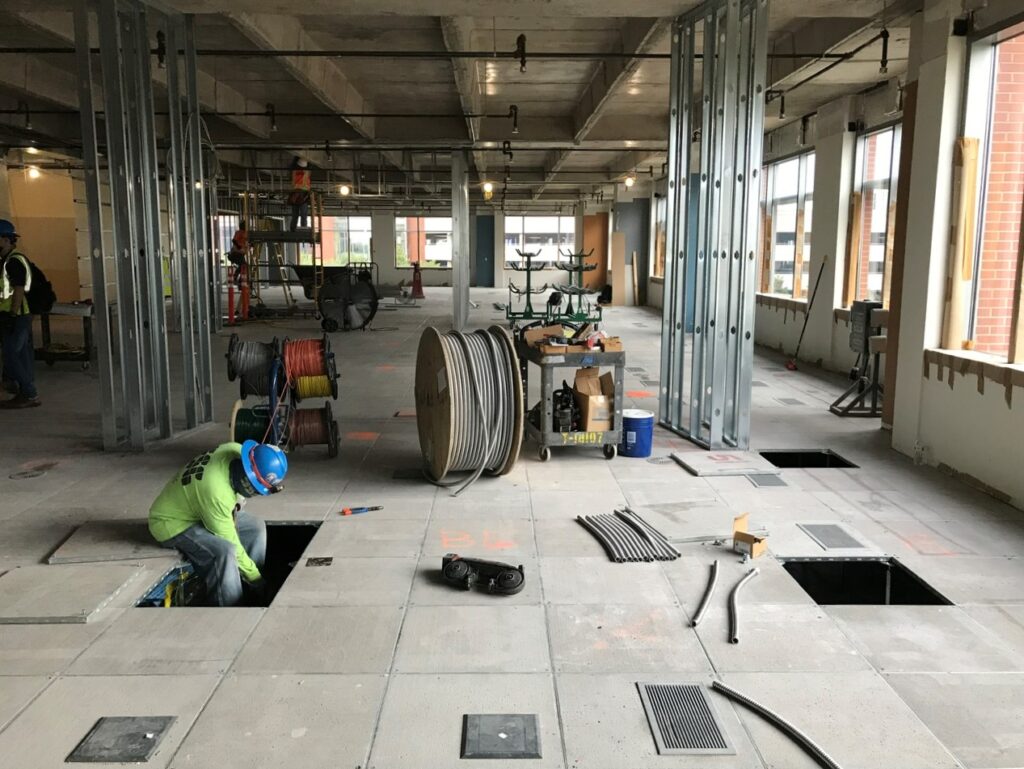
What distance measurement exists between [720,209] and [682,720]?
17.7 ft

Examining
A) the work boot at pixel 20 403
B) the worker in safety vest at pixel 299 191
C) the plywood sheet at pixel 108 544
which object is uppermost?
the worker in safety vest at pixel 299 191

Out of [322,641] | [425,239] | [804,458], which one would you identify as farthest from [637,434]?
[425,239]

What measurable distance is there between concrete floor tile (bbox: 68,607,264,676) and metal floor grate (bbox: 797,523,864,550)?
3.49 meters

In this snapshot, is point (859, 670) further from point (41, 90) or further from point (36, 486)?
point (41, 90)

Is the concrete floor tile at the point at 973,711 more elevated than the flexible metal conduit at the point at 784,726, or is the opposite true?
the flexible metal conduit at the point at 784,726

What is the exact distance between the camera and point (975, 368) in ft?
21.6

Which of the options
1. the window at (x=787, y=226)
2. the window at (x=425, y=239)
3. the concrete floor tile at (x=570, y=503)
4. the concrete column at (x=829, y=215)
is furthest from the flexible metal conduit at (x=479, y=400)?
the window at (x=425, y=239)

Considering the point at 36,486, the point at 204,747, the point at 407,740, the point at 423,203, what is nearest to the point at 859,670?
the point at 407,740

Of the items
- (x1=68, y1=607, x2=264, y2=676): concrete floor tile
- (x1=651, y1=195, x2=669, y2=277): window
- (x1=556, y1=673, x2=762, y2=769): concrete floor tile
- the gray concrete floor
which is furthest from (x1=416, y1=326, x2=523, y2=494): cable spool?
(x1=651, y1=195, x2=669, y2=277): window

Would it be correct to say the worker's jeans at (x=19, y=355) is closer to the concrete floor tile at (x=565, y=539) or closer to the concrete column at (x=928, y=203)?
the concrete floor tile at (x=565, y=539)

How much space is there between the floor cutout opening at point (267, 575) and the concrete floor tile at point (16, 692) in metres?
0.83

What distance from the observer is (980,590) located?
458cm

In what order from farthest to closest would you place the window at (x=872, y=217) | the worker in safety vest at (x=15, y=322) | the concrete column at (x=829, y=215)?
the concrete column at (x=829, y=215), the window at (x=872, y=217), the worker in safety vest at (x=15, y=322)

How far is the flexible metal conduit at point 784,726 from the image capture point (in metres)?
3.05
